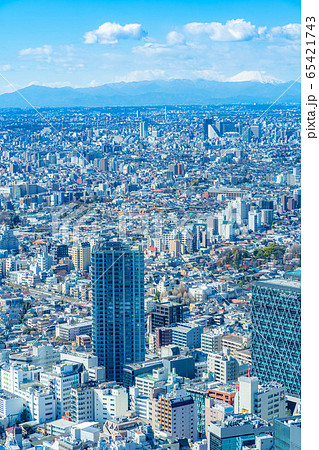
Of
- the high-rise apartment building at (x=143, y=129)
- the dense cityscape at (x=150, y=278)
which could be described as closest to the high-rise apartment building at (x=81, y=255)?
the dense cityscape at (x=150, y=278)

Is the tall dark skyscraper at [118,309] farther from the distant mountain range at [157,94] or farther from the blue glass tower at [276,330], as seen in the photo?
the distant mountain range at [157,94]

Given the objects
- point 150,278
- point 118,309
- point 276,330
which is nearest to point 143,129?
point 150,278

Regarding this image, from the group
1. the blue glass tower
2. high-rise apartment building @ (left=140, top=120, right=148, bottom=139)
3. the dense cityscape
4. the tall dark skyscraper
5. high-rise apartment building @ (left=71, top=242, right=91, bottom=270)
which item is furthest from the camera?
high-rise apartment building @ (left=140, top=120, right=148, bottom=139)

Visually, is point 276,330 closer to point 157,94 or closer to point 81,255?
point 157,94

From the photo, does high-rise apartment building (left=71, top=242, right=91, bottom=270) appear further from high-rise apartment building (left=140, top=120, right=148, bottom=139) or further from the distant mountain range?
high-rise apartment building (left=140, top=120, right=148, bottom=139)

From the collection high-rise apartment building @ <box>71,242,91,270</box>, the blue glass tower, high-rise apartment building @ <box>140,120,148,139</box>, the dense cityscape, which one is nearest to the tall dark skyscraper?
the dense cityscape

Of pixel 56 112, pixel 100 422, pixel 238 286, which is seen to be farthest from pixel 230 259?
pixel 100 422
